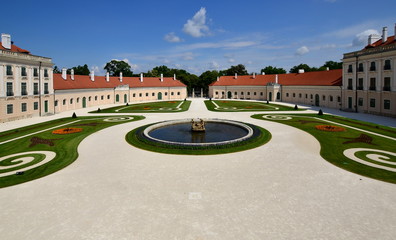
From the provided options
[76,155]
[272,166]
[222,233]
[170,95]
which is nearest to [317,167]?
[272,166]

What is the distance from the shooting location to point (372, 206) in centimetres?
1088

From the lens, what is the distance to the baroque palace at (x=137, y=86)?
3669 cm

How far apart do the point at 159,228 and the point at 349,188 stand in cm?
967

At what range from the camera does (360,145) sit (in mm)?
21078

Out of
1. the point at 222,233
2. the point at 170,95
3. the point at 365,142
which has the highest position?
the point at 170,95

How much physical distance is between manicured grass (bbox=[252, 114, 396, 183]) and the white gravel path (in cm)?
117

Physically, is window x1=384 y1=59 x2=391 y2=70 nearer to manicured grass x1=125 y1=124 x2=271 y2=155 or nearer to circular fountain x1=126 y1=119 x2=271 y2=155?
circular fountain x1=126 y1=119 x2=271 y2=155

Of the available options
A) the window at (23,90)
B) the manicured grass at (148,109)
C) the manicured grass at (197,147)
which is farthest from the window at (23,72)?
the manicured grass at (197,147)

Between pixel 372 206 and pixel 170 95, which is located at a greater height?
pixel 170 95

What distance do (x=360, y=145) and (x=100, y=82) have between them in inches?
2392

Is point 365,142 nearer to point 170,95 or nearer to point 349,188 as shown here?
point 349,188

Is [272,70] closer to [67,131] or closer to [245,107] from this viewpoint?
[245,107]

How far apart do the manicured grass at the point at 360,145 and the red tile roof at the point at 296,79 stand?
85.1ft

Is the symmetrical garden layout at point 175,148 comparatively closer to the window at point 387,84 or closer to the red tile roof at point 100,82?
the window at point 387,84
